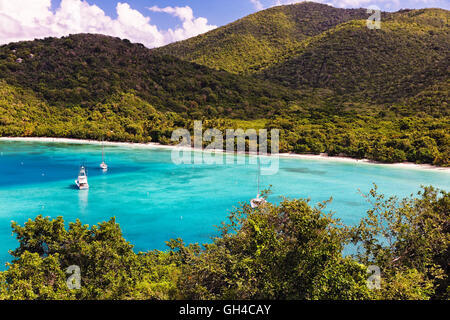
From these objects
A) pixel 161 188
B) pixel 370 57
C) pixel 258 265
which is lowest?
pixel 161 188

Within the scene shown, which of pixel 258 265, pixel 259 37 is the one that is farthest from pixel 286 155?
pixel 259 37

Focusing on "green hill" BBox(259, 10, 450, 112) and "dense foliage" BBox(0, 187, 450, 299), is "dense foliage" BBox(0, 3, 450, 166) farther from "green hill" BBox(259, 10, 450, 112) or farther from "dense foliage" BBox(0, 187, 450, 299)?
"dense foliage" BBox(0, 187, 450, 299)

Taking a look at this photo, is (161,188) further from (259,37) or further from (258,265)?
(259,37)

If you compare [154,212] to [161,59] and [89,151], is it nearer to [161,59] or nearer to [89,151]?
[89,151]

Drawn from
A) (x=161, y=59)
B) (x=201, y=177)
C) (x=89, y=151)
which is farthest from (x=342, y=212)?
(x=161, y=59)

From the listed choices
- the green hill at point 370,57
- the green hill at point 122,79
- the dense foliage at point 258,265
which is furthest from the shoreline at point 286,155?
the green hill at point 370,57

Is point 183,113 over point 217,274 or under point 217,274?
over
